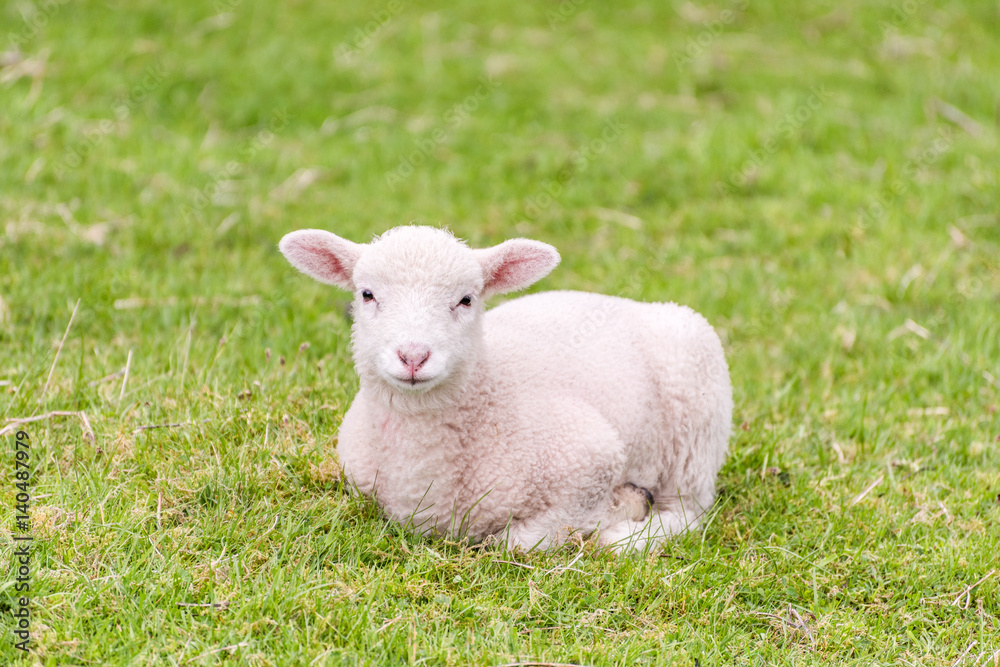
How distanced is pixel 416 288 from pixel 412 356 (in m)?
0.28

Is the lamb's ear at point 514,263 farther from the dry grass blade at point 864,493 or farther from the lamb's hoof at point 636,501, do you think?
the dry grass blade at point 864,493

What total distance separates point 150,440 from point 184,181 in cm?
380

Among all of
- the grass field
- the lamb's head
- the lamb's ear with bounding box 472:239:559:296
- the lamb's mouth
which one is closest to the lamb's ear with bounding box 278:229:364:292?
the lamb's head

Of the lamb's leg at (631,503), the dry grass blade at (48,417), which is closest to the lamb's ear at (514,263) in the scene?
the lamb's leg at (631,503)

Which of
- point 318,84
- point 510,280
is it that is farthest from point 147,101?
point 510,280

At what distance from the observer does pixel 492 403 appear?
390 centimetres

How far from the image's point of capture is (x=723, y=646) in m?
3.47

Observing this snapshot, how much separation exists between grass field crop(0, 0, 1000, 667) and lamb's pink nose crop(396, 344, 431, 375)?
2.33 feet

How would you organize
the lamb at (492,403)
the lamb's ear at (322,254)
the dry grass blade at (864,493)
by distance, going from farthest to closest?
the dry grass blade at (864,493) → the lamb's ear at (322,254) → the lamb at (492,403)

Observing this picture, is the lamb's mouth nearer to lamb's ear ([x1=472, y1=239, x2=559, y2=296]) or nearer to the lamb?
the lamb

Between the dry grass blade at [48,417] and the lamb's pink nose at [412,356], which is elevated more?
the lamb's pink nose at [412,356]

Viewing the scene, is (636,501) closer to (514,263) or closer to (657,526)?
(657,526)

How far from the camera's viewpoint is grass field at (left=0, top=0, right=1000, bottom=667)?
11.4 ft

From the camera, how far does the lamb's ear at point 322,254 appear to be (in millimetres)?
3799
